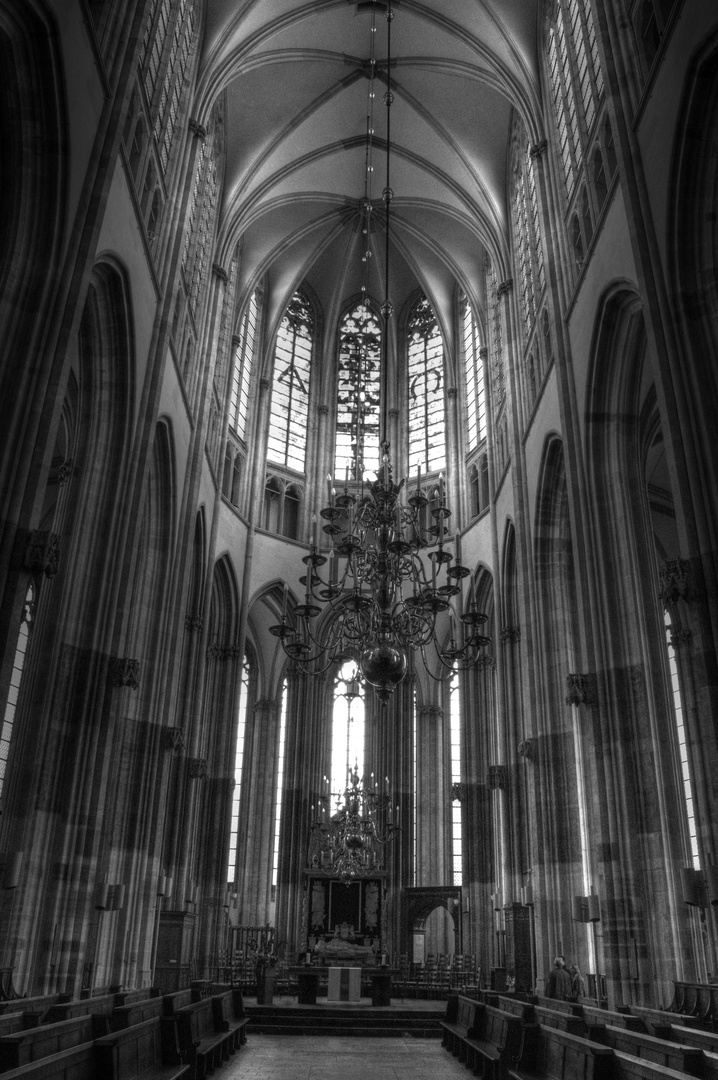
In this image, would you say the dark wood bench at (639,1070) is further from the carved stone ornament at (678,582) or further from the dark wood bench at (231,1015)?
the dark wood bench at (231,1015)

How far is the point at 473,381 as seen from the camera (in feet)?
99.0

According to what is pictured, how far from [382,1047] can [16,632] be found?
816 cm

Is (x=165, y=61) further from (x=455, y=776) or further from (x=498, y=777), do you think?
(x=455, y=776)

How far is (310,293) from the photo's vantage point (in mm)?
33562

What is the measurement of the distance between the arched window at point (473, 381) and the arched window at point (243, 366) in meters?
7.47

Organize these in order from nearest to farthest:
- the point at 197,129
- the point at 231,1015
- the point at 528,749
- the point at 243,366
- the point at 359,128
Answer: the point at 231,1015 < the point at 528,749 < the point at 197,129 < the point at 359,128 < the point at 243,366

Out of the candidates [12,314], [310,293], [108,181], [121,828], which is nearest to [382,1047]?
[121,828]

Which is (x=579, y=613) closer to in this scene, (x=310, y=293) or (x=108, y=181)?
(x=108, y=181)

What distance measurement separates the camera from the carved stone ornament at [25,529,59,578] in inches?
405

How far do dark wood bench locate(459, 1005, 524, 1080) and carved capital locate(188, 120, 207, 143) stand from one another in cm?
1892

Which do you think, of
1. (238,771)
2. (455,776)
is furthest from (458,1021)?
(238,771)

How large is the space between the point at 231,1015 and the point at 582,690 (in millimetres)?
7705

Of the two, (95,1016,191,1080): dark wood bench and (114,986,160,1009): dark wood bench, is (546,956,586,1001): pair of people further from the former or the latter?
(95,1016,191,1080): dark wood bench

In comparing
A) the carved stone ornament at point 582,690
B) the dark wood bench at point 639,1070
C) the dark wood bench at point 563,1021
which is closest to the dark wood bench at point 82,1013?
the dark wood bench at point 563,1021
